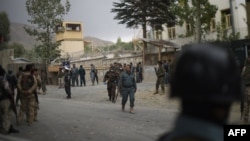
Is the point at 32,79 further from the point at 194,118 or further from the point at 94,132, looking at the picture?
the point at 194,118

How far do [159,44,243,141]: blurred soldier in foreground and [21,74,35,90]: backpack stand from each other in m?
10.7

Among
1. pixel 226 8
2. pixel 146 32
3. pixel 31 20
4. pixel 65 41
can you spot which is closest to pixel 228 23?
pixel 226 8

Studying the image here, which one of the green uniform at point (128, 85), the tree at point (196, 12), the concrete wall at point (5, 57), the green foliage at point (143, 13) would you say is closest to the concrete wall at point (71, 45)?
the green foliage at point (143, 13)

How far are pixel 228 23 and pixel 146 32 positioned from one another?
9.19 meters

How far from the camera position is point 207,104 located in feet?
4.36

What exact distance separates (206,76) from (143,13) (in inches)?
1473

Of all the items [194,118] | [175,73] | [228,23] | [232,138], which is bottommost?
[232,138]

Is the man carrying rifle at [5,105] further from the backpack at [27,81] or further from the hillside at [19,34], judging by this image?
the hillside at [19,34]

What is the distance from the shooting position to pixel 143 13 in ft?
126

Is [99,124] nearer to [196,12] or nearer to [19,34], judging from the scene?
[196,12]

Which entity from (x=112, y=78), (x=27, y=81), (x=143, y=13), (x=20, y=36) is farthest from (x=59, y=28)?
(x=20, y=36)

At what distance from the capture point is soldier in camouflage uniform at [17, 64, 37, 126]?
1166 centimetres

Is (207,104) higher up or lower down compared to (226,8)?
lower down

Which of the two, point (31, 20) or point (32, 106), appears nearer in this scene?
point (32, 106)
